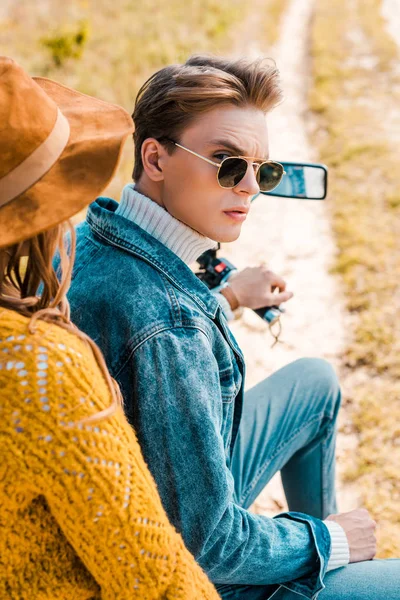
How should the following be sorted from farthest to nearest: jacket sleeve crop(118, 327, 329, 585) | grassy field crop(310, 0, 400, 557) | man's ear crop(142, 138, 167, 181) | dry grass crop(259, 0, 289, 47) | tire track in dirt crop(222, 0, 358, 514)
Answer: dry grass crop(259, 0, 289, 47), tire track in dirt crop(222, 0, 358, 514), grassy field crop(310, 0, 400, 557), man's ear crop(142, 138, 167, 181), jacket sleeve crop(118, 327, 329, 585)

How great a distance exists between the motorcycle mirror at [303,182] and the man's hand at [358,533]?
1140mm

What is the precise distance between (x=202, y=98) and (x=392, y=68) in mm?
8875

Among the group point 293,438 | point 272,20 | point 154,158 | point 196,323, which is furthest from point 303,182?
point 272,20

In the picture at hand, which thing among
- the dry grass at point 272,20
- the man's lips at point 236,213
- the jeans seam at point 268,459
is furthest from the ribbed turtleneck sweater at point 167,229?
the dry grass at point 272,20

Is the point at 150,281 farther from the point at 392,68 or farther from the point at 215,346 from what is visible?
the point at 392,68

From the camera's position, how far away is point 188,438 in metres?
→ 1.30

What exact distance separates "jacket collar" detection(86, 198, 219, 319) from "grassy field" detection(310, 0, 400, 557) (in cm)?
157

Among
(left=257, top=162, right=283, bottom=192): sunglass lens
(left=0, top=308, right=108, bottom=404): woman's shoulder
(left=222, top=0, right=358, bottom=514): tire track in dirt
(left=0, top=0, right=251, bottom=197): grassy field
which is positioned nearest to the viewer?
(left=0, top=308, right=108, bottom=404): woman's shoulder

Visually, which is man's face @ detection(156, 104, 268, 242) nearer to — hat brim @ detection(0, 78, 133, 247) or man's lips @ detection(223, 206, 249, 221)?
man's lips @ detection(223, 206, 249, 221)

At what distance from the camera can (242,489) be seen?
2027mm

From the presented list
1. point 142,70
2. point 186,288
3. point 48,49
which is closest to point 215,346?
point 186,288

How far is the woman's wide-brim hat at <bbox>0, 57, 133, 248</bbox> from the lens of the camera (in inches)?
40.4

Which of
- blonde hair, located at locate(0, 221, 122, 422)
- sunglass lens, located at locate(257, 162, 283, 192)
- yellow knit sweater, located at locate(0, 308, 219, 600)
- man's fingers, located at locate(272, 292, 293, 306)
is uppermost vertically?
sunglass lens, located at locate(257, 162, 283, 192)

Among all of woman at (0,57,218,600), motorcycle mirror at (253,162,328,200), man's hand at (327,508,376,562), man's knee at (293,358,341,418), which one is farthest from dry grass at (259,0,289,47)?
woman at (0,57,218,600)
